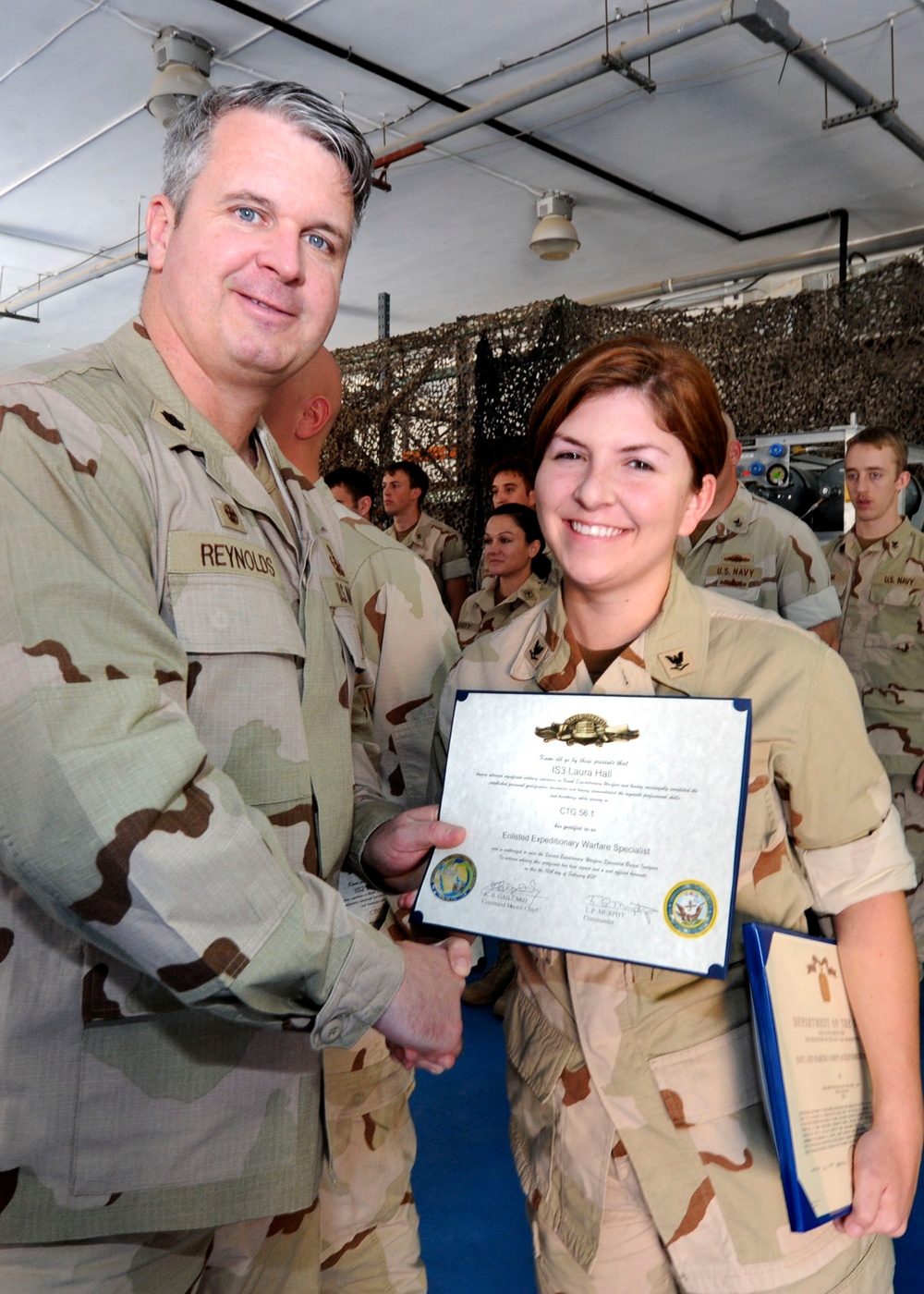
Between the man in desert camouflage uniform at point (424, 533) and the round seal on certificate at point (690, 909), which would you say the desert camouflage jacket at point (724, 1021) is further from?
the man in desert camouflage uniform at point (424, 533)

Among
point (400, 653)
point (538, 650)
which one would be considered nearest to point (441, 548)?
point (400, 653)

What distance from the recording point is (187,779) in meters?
0.94

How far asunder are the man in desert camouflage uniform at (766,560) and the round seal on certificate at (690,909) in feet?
9.08

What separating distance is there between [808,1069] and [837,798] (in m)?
0.32

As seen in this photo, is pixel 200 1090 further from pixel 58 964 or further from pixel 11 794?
pixel 11 794

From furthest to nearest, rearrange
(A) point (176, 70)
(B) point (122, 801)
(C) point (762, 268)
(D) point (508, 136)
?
1. (C) point (762, 268)
2. (D) point (508, 136)
3. (A) point (176, 70)
4. (B) point (122, 801)

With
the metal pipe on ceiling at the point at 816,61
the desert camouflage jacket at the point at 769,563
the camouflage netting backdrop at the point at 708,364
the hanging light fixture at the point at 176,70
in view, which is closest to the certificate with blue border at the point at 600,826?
the desert camouflage jacket at the point at 769,563

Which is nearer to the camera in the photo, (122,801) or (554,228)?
(122,801)

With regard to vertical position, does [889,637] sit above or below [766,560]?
below

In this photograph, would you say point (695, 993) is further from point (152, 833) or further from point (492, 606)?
point (492, 606)

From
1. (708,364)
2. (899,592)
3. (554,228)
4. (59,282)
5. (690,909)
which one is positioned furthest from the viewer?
(59,282)

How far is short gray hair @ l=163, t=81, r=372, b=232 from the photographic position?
4.13ft

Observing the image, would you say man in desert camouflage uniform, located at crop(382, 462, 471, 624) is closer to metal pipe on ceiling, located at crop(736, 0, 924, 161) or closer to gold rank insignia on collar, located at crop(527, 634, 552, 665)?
metal pipe on ceiling, located at crop(736, 0, 924, 161)

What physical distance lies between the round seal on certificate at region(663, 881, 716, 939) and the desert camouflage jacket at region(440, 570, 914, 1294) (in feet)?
0.66
